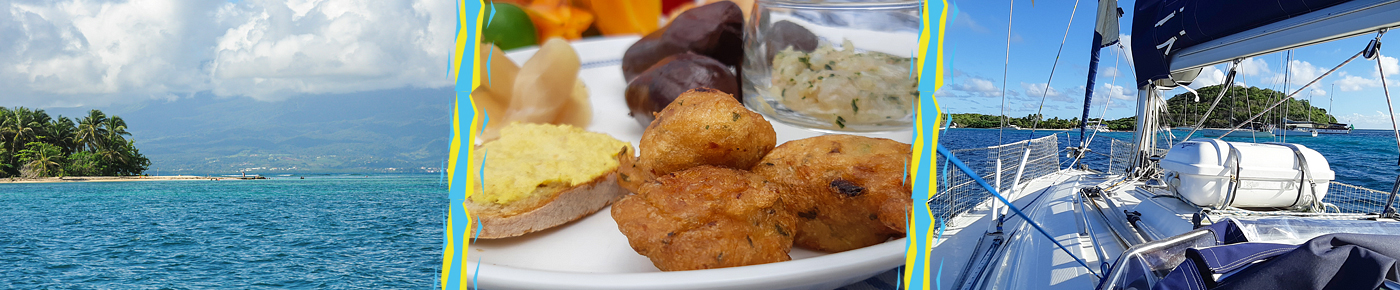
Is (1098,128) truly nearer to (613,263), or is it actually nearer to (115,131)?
(613,263)

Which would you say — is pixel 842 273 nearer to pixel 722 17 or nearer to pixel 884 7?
pixel 884 7

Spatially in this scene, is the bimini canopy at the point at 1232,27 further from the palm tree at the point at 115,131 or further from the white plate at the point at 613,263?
the palm tree at the point at 115,131

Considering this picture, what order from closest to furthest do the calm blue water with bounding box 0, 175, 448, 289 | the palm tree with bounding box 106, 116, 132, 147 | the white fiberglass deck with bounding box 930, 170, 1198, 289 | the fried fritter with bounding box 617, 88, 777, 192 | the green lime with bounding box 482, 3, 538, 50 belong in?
the fried fritter with bounding box 617, 88, 777, 192 < the green lime with bounding box 482, 3, 538, 50 < the white fiberglass deck with bounding box 930, 170, 1198, 289 < the calm blue water with bounding box 0, 175, 448, 289 < the palm tree with bounding box 106, 116, 132, 147

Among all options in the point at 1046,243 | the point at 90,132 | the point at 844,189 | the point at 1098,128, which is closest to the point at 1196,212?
the point at 1046,243

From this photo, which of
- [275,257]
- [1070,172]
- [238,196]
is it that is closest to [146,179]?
[238,196]

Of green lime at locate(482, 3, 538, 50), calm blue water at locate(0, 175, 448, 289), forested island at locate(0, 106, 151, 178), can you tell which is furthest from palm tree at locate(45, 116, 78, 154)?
green lime at locate(482, 3, 538, 50)

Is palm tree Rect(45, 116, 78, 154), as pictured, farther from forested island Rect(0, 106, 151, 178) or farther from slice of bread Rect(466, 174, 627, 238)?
slice of bread Rect(466, 174, 627, 238)

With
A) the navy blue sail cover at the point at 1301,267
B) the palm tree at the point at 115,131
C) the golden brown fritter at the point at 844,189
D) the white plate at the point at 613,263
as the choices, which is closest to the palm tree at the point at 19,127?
the palm tree at the point at 115,131
